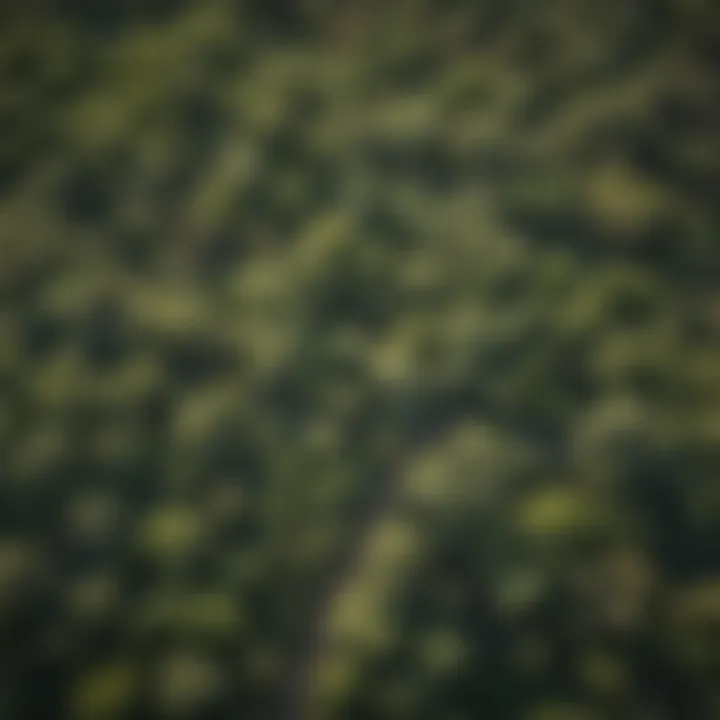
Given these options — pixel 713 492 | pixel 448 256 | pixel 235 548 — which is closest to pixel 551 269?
pixel 448 256

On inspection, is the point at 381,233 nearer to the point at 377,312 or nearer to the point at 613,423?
the point at 377,312

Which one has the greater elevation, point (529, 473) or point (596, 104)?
point (596, 104)

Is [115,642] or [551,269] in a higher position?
[551,269]

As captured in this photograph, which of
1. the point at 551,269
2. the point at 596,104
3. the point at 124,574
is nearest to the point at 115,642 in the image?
the point at 124,574

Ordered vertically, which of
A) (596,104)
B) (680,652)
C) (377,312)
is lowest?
(680,652)

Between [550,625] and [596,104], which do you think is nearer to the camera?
[550,625]

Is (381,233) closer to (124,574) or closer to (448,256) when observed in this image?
(448,256)
